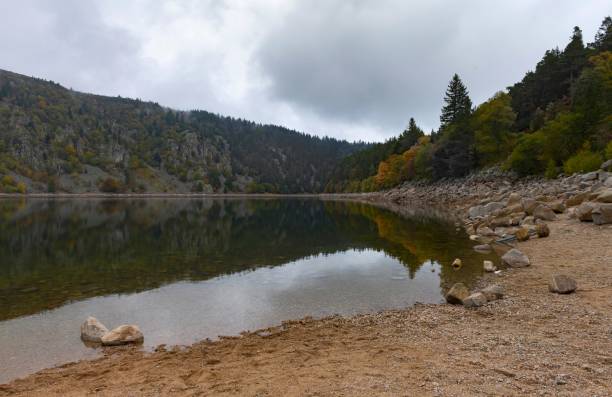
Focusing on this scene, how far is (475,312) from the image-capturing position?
1323 centimetres

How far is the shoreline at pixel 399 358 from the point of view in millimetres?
7719

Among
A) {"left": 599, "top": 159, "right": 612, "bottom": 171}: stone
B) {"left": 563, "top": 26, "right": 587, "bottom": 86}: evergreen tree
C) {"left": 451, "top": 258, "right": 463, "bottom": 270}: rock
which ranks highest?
{"left": 563, "top": 26, "right": 587, "bottom": 86}: evergreen tree

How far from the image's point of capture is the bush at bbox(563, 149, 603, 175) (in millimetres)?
45219

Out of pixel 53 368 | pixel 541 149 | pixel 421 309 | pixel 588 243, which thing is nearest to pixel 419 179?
pixel 541 149

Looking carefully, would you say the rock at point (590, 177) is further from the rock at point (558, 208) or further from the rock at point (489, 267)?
the rock at point (489, 267)

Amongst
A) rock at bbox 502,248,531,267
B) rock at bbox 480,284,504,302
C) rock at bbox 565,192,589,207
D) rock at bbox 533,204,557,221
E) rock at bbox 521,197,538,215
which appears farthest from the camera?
rock at bbox 521,197,538,215

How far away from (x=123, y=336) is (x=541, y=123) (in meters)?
86.1

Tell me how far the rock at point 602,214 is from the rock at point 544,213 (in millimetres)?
4935

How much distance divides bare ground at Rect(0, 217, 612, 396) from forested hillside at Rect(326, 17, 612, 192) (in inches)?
1651

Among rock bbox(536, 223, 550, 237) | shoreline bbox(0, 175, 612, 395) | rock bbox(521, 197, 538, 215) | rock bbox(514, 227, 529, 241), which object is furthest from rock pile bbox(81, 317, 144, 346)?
rock bbox(521, 197, 538, 215)

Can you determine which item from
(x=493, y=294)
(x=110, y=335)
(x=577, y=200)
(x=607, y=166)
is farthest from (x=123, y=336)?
(x=607, y=166)

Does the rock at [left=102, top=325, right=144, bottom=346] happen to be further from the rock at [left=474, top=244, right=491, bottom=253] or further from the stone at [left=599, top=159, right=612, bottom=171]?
the stone at [left=599, top=159, right=612, bottom=171]

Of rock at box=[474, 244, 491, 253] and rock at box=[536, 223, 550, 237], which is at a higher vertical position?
rock at box=[536, 223, 550, 237]

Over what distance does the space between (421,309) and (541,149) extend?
57.9 m
